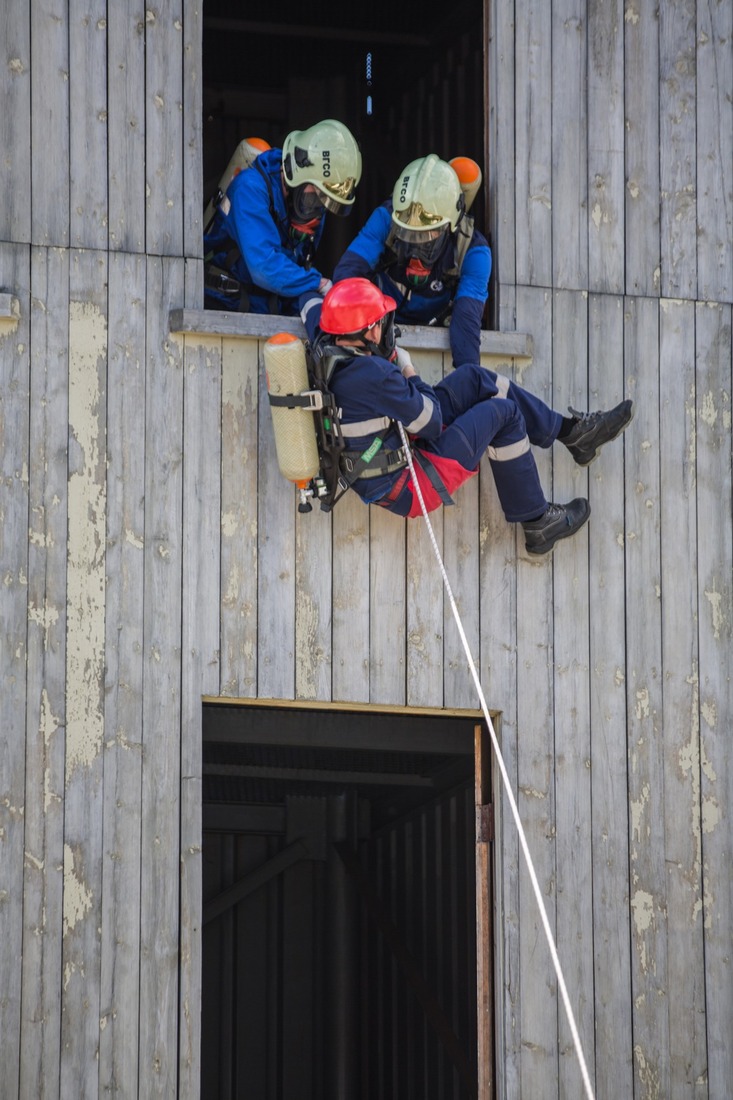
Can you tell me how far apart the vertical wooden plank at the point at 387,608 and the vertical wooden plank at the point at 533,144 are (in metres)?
1.45

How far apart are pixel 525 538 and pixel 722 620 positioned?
1.12 m

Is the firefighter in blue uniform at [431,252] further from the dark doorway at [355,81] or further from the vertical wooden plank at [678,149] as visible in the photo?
the dark doorway at [355,81]

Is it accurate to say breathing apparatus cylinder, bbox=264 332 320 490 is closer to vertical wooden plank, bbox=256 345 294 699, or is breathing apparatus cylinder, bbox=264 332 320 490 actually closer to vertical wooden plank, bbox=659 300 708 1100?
vertical wooden plank, bbox=256 345 294 699

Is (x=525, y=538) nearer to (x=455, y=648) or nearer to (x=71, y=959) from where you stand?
(x=455, y=648)

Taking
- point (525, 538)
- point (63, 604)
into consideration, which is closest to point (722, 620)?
point (525, 538)

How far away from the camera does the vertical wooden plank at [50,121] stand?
27.0ft

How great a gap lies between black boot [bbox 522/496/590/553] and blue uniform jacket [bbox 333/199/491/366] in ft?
2.71

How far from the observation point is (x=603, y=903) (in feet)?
27.1

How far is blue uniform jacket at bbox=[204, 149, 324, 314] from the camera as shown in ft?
27.8

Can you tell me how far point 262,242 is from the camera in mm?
8531

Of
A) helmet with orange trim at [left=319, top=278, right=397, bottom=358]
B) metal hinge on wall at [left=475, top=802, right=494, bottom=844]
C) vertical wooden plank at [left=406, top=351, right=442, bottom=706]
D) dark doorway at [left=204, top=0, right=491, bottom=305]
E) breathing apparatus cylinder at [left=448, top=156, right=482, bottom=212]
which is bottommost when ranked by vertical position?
metal hinge on wall at [left=475, top=802, right=494, bottom=844]

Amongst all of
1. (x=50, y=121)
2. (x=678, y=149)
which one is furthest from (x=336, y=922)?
(x=50, y=121)

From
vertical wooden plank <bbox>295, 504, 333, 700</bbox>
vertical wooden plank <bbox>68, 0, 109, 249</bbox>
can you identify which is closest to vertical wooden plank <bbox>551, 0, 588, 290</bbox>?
vertical wooden plank <bbox>295, 504, 333, 700</bbox>

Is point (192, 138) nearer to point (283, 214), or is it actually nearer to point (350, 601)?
point (283, 214)
